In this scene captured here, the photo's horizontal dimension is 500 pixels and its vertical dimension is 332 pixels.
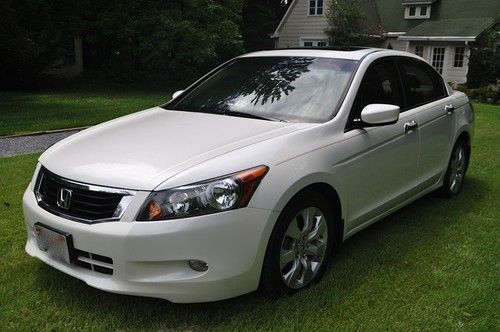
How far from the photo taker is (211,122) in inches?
152

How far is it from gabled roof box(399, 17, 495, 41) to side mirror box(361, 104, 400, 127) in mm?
24439

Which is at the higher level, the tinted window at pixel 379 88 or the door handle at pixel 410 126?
the tinted window at pixel 379 88

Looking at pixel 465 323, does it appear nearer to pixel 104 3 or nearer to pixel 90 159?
pixel 90 159

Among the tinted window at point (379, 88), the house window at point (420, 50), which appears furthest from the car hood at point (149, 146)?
the house window at point (420, 50)

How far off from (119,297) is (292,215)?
1241 millimetres

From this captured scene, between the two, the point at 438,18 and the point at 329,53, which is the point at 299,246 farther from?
the point at 438,18

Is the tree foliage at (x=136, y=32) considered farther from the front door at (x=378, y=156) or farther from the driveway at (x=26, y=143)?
the front door at (x=378, y=156)

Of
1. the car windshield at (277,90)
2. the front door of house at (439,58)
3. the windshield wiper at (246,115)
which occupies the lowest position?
the front door of house at (439,58)

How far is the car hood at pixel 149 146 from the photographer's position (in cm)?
301

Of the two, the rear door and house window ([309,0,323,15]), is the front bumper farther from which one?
house window ([309,0,323,15])

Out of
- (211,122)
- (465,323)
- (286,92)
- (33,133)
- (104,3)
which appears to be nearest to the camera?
(465,323)

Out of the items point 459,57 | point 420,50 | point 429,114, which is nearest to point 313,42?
point 420,50

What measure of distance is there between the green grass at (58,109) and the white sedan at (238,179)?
720cm

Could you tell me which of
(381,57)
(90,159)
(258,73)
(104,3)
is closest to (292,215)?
(90,159)
